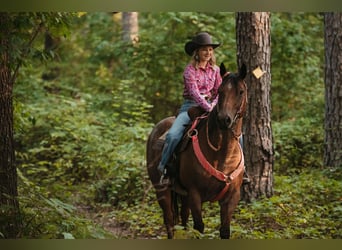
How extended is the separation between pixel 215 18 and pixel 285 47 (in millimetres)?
1382

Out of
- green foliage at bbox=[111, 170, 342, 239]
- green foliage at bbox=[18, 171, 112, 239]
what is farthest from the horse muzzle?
green foliage at bbox=[18, 171, 112, 239]

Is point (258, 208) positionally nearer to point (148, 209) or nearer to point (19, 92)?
point (148, 209)

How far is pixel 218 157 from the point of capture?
5.48 metres

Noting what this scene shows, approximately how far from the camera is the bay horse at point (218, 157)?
5.14m

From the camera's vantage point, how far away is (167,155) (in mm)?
5961

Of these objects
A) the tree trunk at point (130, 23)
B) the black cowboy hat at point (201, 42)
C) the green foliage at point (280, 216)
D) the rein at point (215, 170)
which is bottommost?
the green foliage at point (280, 216)

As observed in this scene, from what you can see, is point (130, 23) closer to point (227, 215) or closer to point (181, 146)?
point (181, 146)

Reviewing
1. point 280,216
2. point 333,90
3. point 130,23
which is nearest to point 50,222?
point 280,216

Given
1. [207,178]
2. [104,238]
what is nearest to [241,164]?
[207,178]

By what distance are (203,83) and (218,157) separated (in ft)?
2.68

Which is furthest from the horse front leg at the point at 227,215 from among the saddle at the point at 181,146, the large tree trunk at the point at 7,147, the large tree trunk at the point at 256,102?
the large tree trunk at the point at 7,147

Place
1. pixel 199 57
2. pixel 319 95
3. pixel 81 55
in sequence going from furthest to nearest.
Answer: pixel 81 55 < pixel 319 95 < pixel 199 57

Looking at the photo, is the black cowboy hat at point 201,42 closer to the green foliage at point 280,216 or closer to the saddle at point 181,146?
the saddle at point 181,146

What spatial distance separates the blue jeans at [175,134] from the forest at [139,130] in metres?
0.84
